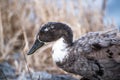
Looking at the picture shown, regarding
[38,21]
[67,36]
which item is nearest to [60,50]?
[67,36]

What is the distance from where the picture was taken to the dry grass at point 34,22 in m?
6.61

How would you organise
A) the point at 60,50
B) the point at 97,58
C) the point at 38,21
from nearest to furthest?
the point at 97,58
the point at 60,50
the point at 38,21

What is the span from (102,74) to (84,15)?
3100 millimetres

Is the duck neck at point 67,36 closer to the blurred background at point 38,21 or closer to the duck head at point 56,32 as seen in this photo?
the duck head at point 56,32

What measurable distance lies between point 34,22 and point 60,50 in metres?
3.38

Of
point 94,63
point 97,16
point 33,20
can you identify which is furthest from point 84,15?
point 94,63

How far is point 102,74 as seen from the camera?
3971 millimetres

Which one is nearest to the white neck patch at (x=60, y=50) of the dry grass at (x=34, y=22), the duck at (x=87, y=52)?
the duck at (x=87, y=52)

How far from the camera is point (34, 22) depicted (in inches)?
295

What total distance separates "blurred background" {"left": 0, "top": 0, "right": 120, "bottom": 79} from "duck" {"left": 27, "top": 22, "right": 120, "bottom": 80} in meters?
1.95

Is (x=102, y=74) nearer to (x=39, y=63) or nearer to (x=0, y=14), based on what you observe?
(x=39, y=63)

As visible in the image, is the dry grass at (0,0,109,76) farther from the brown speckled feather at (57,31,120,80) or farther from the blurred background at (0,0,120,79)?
the brown speckled feather at (57,31,120,80)

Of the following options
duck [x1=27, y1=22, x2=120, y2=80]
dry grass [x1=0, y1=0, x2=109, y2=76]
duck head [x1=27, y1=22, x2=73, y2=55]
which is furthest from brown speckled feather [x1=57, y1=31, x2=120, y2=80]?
dry grass [x1=0, y1=0, x2=109, y2=76]

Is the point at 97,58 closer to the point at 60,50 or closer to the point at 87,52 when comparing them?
the point at 87,52
